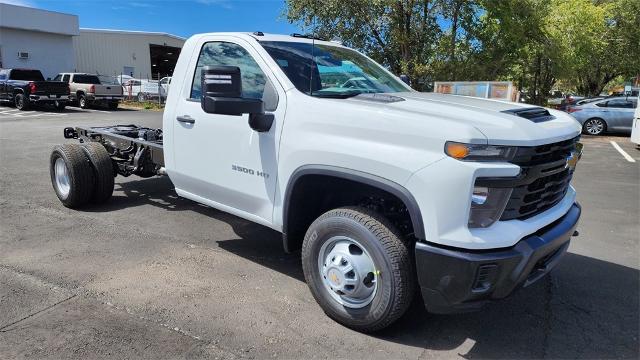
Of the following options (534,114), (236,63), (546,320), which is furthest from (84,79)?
(546,320)

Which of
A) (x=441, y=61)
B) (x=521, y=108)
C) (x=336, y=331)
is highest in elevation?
(x=441, y=61)

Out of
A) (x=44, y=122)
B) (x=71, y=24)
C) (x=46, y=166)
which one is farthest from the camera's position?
(x=71, y=24)

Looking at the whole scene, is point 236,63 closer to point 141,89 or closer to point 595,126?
point 595,126

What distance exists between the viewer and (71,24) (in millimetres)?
34250

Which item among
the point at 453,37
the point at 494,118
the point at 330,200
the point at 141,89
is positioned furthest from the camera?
the point at 141,89

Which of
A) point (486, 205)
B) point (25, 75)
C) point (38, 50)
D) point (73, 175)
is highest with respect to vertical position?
point (38, 50)

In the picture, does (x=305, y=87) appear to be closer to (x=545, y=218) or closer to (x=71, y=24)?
(x=545, y=218)

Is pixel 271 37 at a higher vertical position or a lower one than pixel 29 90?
higher

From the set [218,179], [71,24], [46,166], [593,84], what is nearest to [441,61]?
[46,166]

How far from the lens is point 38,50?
108 feet

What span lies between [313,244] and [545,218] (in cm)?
152

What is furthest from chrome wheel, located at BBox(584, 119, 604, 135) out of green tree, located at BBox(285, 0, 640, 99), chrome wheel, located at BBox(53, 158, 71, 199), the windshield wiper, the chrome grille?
chrome wheel, located at BBox(53, 158, 71, 199)

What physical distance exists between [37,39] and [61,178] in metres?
32.1

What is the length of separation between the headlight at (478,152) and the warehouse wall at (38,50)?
3532 centimetres
